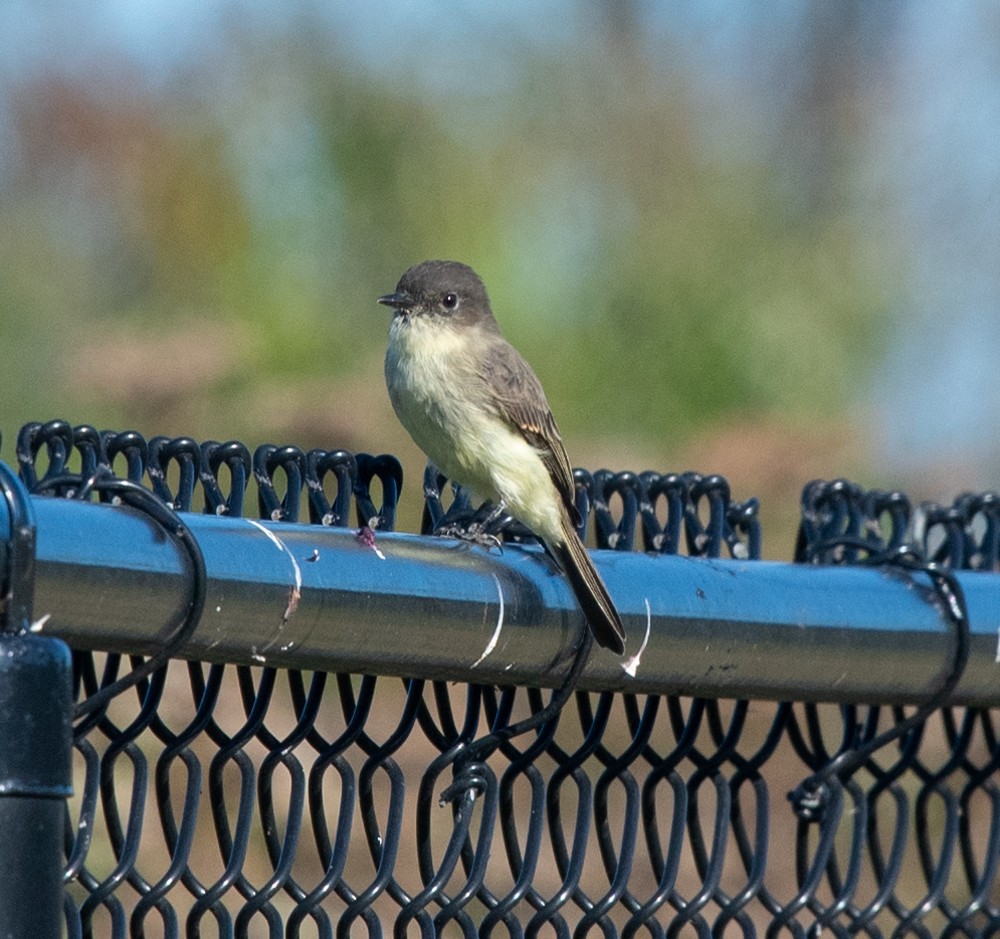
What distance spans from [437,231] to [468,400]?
397cm

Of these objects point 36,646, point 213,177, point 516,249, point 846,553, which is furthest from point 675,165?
point 36,646

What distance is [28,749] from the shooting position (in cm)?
191

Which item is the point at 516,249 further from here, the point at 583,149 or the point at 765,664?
the point at 765,664

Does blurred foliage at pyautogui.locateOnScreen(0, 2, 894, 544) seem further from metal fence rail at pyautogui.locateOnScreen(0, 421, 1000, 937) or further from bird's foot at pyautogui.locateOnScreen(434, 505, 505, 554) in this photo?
metal fence rail at pyautogui.locateOnScreen(0, 421, 1000, 937)

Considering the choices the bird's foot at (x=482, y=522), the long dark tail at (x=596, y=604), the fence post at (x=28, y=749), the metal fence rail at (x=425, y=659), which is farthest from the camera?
the bird's foot at (x=482, y=522)

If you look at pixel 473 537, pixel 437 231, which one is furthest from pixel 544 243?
pixel 473 537

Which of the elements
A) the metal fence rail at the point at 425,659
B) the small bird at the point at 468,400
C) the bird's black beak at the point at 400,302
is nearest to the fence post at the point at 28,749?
the metal fence rail at the point at 425,659

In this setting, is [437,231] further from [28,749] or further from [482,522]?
[28,749]

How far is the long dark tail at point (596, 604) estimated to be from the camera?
270 centimetres

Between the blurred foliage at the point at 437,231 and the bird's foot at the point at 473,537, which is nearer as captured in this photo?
the bird's foot at the point at 473,537

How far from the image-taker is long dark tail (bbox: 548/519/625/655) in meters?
2.70

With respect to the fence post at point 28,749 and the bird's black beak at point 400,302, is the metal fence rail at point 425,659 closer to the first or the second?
the fence post at point 28,749

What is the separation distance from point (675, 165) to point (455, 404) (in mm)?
5226

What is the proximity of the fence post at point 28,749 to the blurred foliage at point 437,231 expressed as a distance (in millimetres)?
5242
